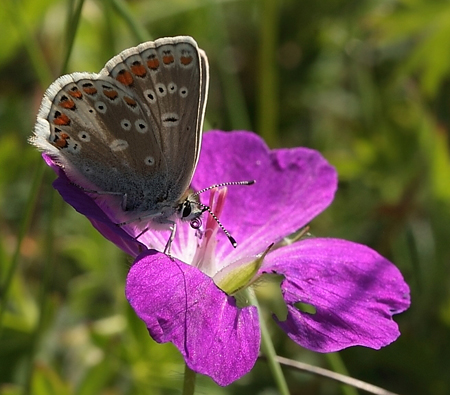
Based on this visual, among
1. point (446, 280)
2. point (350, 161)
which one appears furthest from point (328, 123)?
point (446, 280)

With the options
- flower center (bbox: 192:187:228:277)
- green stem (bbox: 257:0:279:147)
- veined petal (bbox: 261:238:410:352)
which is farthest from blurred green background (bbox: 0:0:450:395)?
veined petal (bbox: 261:238:410:352)

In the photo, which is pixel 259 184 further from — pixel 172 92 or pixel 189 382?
pixel 189 382

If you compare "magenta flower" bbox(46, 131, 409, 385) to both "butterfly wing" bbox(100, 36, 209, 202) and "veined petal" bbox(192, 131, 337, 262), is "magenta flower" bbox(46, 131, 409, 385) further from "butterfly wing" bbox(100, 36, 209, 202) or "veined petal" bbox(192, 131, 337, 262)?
"butterfly wing" bbox(100, 36, 209, 202)

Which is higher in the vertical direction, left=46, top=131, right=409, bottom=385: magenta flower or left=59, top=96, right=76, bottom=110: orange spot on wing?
left=59, top=96, right=76, bottom=110: orange spot on wing

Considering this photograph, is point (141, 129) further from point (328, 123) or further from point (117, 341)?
point (328, 123)

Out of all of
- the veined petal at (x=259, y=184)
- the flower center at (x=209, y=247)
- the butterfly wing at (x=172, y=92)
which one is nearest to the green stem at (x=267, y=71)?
the veined petal at (x=259, y=184)

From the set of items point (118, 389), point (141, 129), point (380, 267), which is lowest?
point (118, 389)
